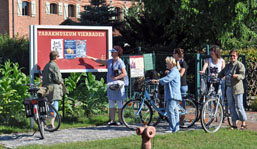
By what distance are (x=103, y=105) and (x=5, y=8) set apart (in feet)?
102

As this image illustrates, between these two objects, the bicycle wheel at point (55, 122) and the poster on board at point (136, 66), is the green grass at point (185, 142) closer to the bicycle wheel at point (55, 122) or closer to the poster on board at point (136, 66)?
the bicycle wheel at point (55, 122)

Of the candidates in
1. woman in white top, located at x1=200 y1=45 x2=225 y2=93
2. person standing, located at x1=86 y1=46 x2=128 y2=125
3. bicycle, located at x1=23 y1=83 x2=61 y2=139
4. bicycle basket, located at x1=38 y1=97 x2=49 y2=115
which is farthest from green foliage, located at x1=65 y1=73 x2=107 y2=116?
woman in white top, located at x1=200 y1=45 x2=225 y2=93

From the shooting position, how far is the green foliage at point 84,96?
37.4 feet

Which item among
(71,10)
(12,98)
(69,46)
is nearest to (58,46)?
(69,46)

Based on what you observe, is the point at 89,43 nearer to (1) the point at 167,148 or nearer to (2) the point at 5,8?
(1) the point at 167,148

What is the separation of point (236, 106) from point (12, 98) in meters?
4.99

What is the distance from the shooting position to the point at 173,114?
30.9 ft

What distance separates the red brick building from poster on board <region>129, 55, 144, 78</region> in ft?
95.6

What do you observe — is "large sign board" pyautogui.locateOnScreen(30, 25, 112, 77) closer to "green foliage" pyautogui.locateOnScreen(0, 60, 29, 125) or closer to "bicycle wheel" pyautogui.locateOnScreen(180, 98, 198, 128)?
"green foliage" pyautogui.locateOnScreen(0, 60, 29, 125)

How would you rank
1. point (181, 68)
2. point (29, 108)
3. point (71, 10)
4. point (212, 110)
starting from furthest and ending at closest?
point (71, 10)
point (181, 68)
point (212, 110)
point (29, 108)

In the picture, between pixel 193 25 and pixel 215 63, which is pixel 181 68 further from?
pixel 193 25

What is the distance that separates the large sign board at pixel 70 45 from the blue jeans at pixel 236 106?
3234mm

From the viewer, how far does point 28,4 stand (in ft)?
140

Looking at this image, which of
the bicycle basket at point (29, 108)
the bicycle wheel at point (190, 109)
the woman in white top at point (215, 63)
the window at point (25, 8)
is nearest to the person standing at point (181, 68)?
the bicycle wheel at point (190, 109)
